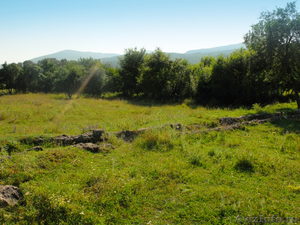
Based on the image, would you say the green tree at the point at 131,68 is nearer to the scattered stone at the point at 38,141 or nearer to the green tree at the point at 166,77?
the green tree at the point at 166,77

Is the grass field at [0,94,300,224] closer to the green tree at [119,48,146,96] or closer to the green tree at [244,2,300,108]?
the green tree at [244,2,300,108]

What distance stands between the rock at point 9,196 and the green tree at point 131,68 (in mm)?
28202

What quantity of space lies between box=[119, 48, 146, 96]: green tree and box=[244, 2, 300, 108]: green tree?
755 inches

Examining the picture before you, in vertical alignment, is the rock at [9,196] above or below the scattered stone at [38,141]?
below

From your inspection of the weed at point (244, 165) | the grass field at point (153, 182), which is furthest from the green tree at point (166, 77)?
the weed at point (244, 165)

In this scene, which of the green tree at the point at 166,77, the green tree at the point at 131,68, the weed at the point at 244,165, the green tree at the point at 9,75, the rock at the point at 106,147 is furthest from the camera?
the green tree at the point at 9,75

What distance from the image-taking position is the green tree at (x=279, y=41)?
14344 millimetres

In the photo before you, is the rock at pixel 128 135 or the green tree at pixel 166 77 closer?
the rock at pixel 128 135

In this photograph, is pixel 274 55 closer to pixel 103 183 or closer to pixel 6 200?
pixel 103 183

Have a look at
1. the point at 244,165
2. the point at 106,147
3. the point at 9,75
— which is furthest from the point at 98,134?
the point at 9,75

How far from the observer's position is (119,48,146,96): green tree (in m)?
32.1

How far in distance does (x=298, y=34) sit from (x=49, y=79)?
4542 cm

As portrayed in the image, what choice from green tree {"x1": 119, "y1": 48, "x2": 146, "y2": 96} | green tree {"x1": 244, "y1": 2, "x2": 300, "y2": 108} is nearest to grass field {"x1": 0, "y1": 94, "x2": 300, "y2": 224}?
green tree {"x1": 244, "y1": 2, "x2": 300, "y2": 108}

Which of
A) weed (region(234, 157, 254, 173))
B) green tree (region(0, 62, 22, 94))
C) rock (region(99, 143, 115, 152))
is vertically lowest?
weed (region(234, 157, 254, 173))
